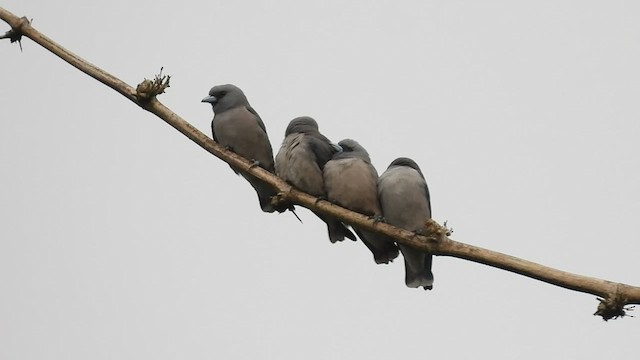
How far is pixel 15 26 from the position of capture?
8.89 meters

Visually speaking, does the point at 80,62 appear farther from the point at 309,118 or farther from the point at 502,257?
the point at 502,257

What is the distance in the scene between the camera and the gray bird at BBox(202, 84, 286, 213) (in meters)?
9.36

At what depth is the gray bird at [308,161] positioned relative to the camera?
857 cm

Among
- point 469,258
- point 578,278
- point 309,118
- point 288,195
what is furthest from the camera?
point 309,118

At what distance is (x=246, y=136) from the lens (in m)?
9.41

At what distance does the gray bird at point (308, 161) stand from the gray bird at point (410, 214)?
54cm

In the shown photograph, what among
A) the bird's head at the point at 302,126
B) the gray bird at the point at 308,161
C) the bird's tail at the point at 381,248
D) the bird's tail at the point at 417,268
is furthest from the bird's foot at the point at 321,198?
the bird's head at the point at 302,126

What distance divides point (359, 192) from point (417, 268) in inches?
36.0

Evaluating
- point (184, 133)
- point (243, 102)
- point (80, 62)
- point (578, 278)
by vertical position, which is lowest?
point (578, 278)

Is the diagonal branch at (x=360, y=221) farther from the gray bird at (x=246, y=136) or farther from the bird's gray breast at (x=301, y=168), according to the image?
the gray bird at (x=246, y=136)

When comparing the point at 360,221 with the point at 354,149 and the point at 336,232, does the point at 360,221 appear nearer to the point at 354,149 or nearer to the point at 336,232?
the point at 336,232

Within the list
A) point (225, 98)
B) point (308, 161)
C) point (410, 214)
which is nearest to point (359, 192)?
point (410, 214)

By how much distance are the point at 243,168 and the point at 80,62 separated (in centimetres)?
192

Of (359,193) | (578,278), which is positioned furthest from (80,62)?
(578,278)
